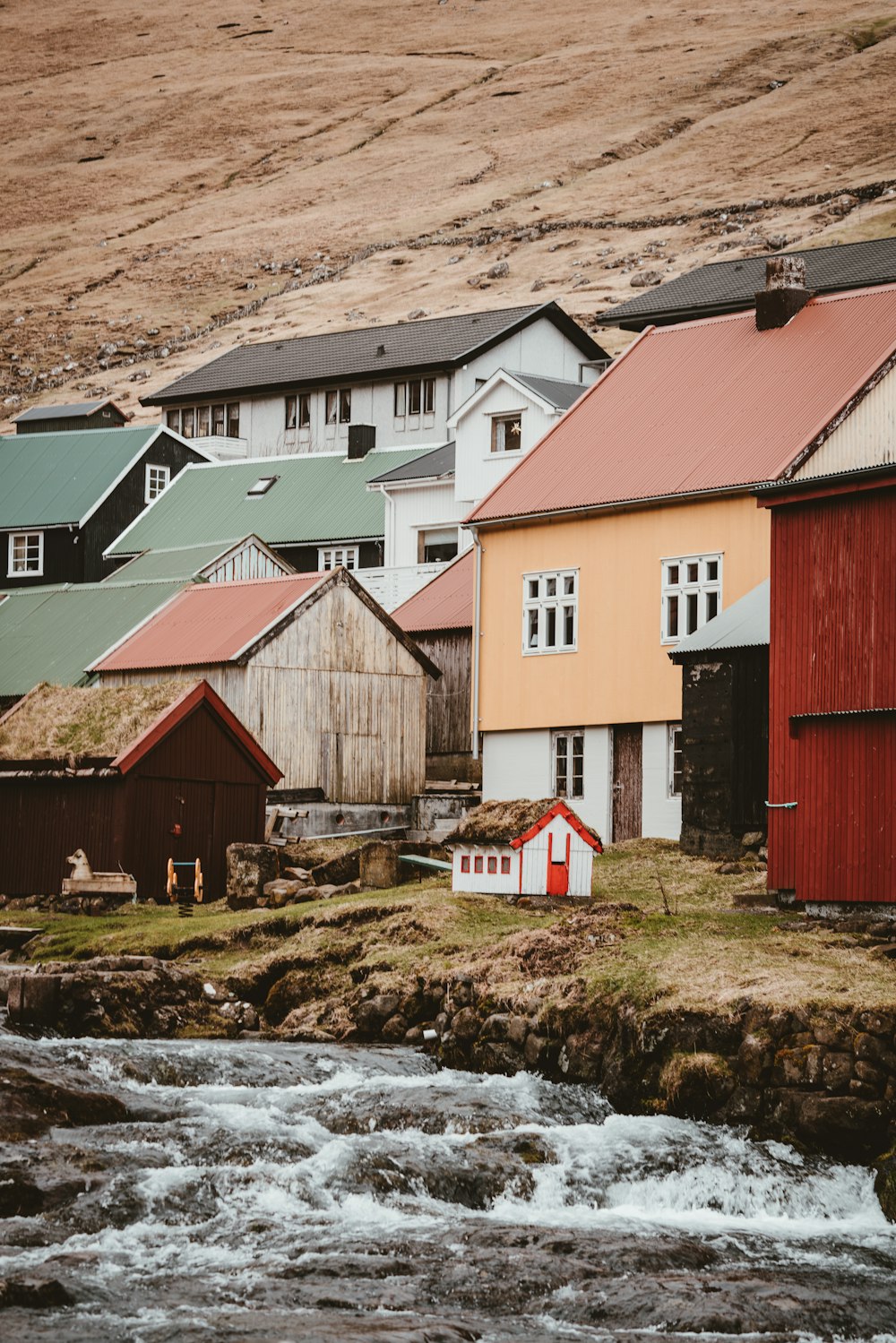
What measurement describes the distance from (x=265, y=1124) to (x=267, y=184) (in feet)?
494

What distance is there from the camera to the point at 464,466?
54594 mm

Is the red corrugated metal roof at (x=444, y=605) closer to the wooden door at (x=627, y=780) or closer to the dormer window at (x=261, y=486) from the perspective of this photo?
the wooden door at (x=627, y=780)

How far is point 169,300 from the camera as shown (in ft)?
428

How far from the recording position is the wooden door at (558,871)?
28.0 meters

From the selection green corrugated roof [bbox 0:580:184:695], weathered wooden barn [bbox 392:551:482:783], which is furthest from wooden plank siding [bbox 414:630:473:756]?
green corrugated roof [bbox 0:580:184:695]

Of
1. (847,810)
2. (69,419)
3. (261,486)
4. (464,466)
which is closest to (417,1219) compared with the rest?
(847,810)

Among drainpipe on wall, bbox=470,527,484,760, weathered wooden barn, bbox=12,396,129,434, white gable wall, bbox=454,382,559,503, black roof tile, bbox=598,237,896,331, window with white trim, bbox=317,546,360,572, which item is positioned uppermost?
black roof tile, bbox=598,237,896,331

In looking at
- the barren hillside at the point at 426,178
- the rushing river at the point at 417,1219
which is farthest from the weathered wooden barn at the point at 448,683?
the barren hillside at the point at 426,178

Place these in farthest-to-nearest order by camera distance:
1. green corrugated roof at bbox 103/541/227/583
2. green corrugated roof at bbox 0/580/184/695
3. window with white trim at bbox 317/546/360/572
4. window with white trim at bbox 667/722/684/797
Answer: window with white trim at bbox 317/546/360/572 → green corrugated roof at bbox 103/541/227/583 → green corrugated roof at bbox 0/580/184/695 → window with white trim at bbox 667/722/684/797

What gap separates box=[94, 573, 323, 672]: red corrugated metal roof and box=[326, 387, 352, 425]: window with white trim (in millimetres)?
32874

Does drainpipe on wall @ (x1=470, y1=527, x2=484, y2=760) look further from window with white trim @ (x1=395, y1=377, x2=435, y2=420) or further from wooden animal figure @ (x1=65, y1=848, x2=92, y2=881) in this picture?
window with white trim @ (x1=395, y1=377, x2=435, y2=420)

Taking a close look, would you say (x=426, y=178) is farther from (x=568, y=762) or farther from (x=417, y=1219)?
(x=417, y=1219)

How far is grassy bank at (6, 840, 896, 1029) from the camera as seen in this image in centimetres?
2070

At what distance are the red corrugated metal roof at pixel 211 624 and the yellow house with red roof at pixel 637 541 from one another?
431 cm
